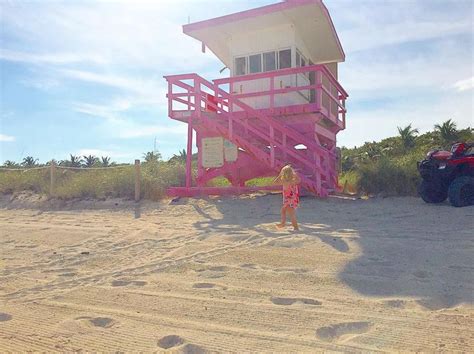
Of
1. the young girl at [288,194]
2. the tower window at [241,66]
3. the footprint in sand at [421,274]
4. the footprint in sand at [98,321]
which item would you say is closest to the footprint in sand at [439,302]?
the footprint in sand at [421,274]

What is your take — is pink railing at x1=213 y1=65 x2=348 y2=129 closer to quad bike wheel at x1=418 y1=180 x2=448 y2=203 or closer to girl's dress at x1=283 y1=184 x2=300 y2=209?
quad bike wheel at x1=418 y1=180 x2=448 y2=203

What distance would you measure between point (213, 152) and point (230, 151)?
492 millimetres

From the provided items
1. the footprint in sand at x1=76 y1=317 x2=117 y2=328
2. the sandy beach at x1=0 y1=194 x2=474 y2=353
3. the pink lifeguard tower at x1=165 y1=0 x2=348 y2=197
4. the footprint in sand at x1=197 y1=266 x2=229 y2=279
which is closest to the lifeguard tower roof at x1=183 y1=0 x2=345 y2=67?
the pink lifeguard tower at x1=165 y1=0 x2=348 y2=197

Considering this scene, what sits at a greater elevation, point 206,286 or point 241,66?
point 241,66

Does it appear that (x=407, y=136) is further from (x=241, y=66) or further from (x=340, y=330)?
(x=340, y=330)

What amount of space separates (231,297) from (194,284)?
569mm

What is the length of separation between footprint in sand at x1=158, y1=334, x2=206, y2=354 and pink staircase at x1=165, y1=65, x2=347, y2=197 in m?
7.86

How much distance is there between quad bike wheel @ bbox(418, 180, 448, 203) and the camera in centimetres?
930

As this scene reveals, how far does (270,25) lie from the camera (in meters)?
12.7

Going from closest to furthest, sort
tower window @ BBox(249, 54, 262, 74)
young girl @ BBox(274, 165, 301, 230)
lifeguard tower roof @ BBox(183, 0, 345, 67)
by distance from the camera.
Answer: young girl @ BBox(274, 165, 301, 230) < lifeguard tower roof @ BBox(183, 0, 345, 67) < tower window @ BBox(249, 54, 262, 74)

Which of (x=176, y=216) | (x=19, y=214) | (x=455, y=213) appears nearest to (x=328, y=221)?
(x=455, y=213)

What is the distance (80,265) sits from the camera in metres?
5.21

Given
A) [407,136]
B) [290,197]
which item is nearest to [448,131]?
[407,136]

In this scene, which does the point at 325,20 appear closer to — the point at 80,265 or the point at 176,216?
the point at 176,216
